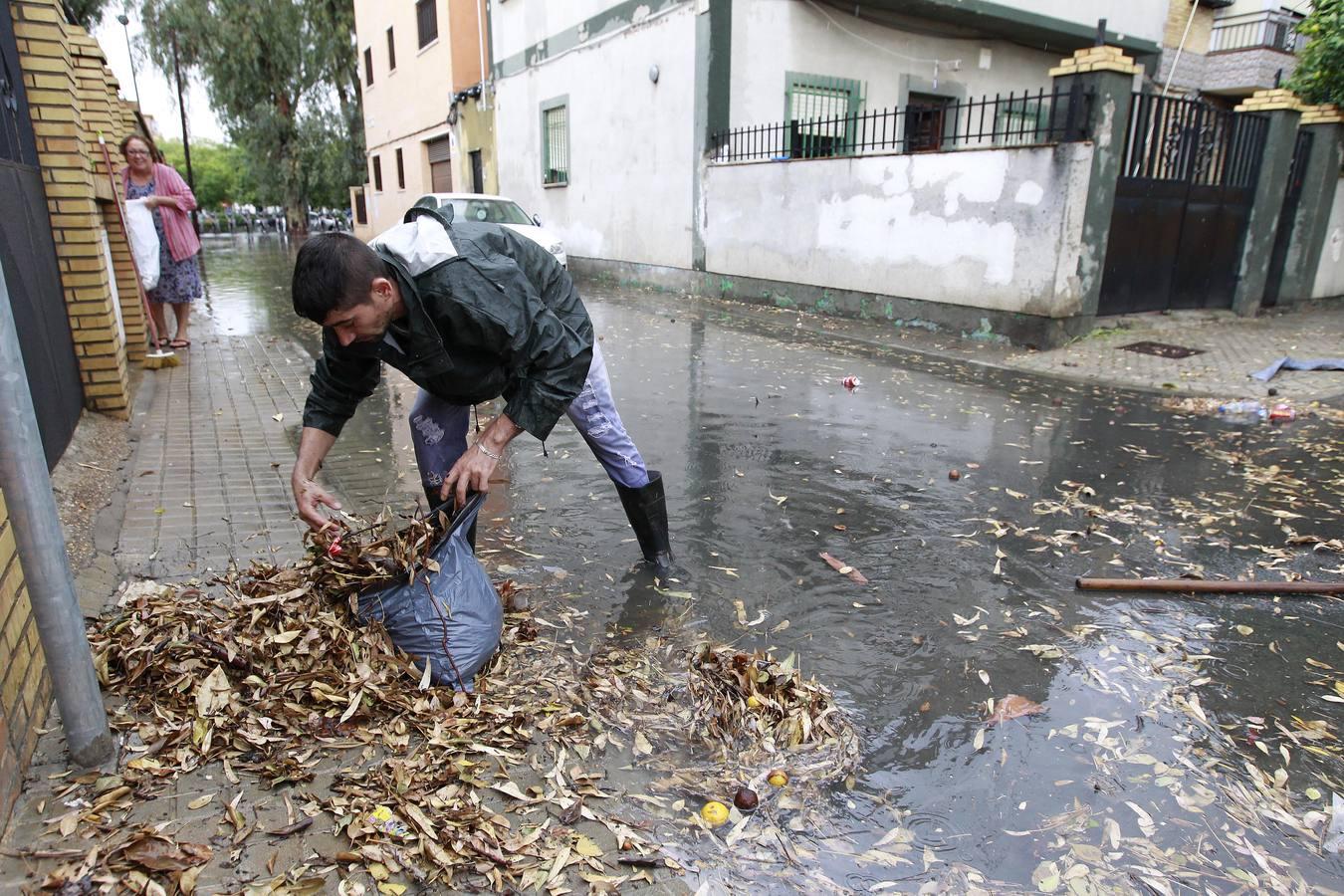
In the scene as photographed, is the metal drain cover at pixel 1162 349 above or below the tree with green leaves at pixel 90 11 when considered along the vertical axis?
below

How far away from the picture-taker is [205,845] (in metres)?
1.97

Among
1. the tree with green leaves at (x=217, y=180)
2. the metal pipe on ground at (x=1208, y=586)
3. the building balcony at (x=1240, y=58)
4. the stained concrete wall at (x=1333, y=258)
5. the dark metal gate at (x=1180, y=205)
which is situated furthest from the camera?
the tree with green leaves at (x=217, y=180)

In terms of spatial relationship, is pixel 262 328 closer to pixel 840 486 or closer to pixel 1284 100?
pixel 840 486

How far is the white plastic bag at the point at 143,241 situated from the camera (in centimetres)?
716

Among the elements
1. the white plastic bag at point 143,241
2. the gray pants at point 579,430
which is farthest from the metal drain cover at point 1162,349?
the white plastic bag at point 143,241

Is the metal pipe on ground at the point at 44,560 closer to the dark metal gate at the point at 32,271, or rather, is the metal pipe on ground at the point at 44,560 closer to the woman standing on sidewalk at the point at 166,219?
the dark metal gate at the point at 32,271

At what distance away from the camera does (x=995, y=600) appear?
3.51m

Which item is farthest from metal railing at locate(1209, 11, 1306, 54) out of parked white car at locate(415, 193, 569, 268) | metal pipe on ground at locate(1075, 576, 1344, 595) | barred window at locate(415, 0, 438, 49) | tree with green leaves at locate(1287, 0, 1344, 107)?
metal pipe on ground at locate(1075, 576, 1344, 595)

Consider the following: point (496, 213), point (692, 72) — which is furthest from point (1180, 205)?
point (496, 213)

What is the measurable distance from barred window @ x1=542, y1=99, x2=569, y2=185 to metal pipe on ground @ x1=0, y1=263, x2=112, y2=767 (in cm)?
1620

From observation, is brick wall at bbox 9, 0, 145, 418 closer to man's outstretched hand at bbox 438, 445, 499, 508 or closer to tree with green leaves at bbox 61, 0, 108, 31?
man's outstretched hand at bbox 438, 445, 499, 508

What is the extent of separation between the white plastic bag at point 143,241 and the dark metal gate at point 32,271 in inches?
90.8

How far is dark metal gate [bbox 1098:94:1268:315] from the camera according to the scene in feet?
30.1

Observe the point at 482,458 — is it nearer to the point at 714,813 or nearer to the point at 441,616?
the point at 441,616
